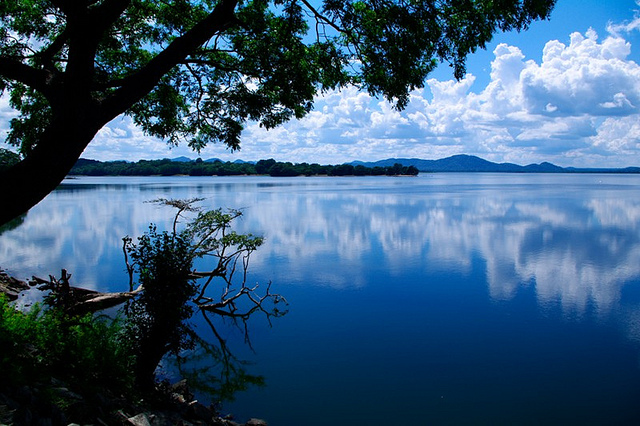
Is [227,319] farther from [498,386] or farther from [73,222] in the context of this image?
[73,222]

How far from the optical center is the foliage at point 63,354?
5805 mm

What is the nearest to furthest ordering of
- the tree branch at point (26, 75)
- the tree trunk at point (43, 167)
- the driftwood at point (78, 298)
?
the tree trunk at point (43, 167) → the tree branch at point (26, 75) → the driftwood at point (78, 298)

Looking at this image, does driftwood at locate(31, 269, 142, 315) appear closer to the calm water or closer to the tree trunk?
the calm water

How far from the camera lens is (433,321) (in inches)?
559

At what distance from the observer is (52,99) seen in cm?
510

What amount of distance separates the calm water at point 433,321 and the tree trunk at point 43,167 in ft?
20.5

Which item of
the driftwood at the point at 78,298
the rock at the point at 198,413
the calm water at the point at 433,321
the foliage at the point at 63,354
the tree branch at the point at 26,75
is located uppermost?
the tree branch at the point at 26,75

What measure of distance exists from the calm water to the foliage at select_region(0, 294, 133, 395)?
9.93 feet

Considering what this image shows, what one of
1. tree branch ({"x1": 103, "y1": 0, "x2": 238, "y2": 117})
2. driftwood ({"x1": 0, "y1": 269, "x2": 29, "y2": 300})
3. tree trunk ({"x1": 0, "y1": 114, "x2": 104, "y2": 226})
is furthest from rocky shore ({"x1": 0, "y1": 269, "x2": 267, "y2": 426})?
driftwood ({"x1": 0, "y1": 269, "x2": 29, "y2": 300})

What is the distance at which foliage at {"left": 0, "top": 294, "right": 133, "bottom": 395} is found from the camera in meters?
5.80

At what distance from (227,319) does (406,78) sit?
1057 cm

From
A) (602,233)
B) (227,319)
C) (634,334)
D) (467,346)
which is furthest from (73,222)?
(602,233)

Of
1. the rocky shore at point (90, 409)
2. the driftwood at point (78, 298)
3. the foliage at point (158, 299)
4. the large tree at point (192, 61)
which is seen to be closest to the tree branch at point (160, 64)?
the large tree at point (192, 61)

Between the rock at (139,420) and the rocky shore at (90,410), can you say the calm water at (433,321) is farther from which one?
the rock at (139,420)
